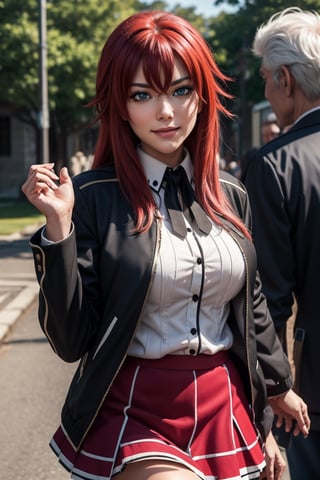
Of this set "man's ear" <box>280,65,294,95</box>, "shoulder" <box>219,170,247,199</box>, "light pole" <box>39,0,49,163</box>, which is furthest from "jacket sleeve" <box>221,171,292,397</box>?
"light pole" <box>39,0,49,163</box>

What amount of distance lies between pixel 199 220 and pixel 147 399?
500mm

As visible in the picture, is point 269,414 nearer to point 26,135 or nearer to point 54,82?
point 54,82

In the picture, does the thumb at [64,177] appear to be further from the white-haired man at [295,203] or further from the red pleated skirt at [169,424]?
the white-haired man at [295,203]

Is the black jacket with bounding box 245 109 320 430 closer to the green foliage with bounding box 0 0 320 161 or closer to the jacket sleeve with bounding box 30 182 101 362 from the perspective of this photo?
the jacket sleeve with bounding box 30 182 101 362

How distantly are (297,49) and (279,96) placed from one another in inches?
7.1

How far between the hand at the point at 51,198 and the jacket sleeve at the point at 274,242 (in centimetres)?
89

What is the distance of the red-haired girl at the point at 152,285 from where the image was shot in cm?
226

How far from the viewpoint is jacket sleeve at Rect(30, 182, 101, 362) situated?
220 centimetres

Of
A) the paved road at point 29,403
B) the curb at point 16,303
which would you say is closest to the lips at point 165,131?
the paved road at point 29,403

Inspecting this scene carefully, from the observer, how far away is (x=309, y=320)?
3023 millimetres

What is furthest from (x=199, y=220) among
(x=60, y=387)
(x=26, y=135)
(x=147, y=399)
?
(x=26, y=135)

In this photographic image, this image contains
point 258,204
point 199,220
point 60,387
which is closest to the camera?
point 199,220

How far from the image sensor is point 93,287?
7.64ft

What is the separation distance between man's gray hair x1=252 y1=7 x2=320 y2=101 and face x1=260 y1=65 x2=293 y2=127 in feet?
0.07
